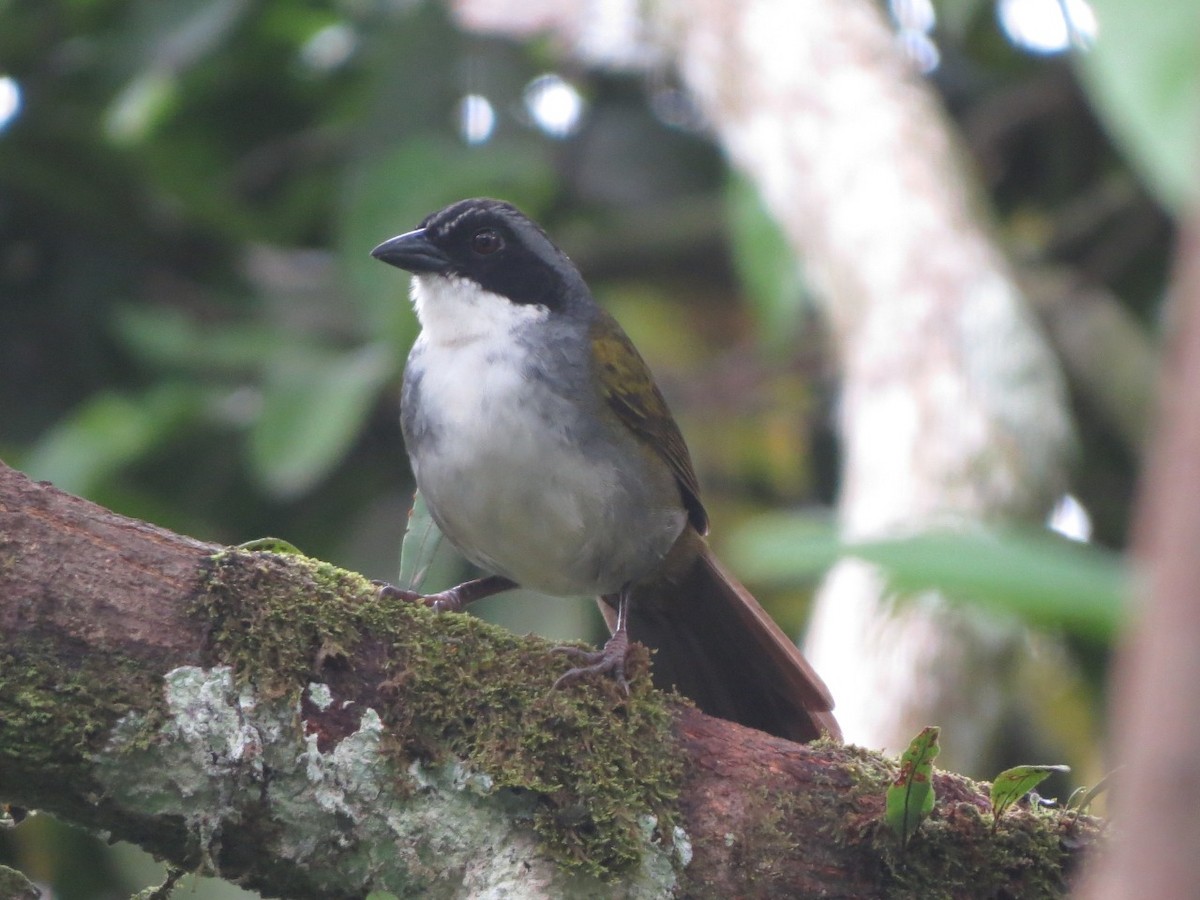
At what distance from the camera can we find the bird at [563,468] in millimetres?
3617

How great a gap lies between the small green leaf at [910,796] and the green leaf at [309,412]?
145 inches

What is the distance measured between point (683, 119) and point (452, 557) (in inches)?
150

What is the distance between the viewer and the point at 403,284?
249 inches

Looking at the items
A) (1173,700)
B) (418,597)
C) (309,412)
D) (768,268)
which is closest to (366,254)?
(309,412)

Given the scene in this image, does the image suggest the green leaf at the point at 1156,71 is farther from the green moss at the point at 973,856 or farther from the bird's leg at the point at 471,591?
the bird's leg at the point at 471,591

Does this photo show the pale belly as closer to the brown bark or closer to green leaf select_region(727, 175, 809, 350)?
green leaf select_region(727, 175, 809, 350)

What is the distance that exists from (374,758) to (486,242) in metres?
1.95

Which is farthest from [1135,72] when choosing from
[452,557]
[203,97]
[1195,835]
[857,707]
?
[203,97]

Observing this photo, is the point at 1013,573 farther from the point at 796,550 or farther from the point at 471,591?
the point at 471,591

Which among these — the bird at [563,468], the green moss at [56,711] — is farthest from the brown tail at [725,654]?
the green moss at [56,711]

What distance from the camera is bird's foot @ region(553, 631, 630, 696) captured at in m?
2.82

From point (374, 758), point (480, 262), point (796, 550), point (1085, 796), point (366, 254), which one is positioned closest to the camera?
point (796, 550)

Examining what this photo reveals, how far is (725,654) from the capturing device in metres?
3.77

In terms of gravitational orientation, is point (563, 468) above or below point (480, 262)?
below
